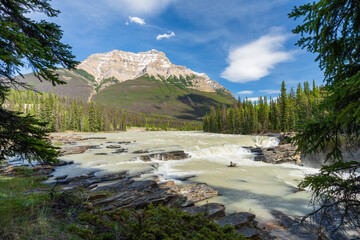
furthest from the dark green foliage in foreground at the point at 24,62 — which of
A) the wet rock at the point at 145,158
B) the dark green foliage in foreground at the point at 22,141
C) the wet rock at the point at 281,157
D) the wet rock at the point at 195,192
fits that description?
the wet rock at the point at 281,157

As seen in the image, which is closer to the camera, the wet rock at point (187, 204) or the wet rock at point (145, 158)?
the wet rock at point (187, 204)

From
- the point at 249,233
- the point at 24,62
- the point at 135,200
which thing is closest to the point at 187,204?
the point at 135,200

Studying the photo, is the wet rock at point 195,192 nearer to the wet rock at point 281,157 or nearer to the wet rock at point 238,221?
the wet rock at point 238,221

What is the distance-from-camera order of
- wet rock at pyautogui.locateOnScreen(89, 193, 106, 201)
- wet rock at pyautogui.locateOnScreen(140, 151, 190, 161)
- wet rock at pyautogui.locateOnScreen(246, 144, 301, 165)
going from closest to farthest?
wet rock at pyautogui.locateOnScreen(89, 193, 106, 201), wet rock at pyautogui.locateOnScreen(246, 144, 301, 165), wet rock at pyautogui.locateOnScreen(140, 151, 190, 161)

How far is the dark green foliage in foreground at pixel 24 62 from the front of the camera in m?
3.71

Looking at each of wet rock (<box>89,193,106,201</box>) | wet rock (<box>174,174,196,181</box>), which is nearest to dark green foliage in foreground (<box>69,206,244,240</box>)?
wet rock (<box>89,193,106,201</box>)

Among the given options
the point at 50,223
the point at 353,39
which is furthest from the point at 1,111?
the point at 353,39

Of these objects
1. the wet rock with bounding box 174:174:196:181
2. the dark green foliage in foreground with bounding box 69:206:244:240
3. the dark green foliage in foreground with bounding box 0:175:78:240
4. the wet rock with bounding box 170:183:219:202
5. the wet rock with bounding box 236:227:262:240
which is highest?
the dark green foliage in foreground with bounding box 0:175:78:240

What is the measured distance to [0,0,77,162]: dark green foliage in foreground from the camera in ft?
12.2

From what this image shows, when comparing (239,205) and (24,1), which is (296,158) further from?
(24,1)

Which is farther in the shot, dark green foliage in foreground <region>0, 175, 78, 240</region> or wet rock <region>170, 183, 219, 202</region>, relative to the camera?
wet rock <region>170, 183, 219, 202</region>

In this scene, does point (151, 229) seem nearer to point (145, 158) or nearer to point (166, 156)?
point (145, 158)

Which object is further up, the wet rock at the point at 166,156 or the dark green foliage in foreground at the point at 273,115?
the dark green foliage in foreground at the point at 273,115

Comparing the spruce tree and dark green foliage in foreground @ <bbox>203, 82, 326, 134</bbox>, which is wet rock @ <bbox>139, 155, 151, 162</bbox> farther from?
the spruce tree
